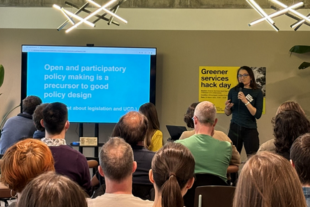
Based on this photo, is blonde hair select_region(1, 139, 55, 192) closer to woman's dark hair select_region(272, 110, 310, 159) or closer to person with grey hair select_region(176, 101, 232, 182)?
person with grey hair select_region(176, 101, 232, 182)

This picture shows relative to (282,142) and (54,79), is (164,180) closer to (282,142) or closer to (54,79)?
(282,142)

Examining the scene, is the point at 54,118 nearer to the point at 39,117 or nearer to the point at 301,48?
the point at 39,117

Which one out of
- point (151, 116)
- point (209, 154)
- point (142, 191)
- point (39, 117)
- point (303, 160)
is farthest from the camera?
point (151, 116)

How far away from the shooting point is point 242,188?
1.05m

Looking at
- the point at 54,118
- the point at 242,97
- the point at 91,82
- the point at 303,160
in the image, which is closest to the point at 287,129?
the point at 303,160

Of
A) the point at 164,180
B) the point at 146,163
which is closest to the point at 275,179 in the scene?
the point at 164,180

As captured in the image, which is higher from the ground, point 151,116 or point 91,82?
point 91,82

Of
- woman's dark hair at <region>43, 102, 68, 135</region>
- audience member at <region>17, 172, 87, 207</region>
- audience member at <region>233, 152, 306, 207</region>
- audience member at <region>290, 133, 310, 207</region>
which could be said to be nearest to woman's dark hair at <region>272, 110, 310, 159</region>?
audience member at <region>290, 133, 310, 207</region>

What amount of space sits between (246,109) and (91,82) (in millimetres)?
2287

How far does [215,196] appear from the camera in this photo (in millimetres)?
2211

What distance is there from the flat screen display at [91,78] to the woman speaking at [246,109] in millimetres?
1235

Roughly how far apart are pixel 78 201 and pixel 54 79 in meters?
4.93

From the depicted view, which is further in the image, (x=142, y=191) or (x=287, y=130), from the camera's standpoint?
(x=287, y=130)

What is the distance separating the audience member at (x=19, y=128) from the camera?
4367 millimetres
